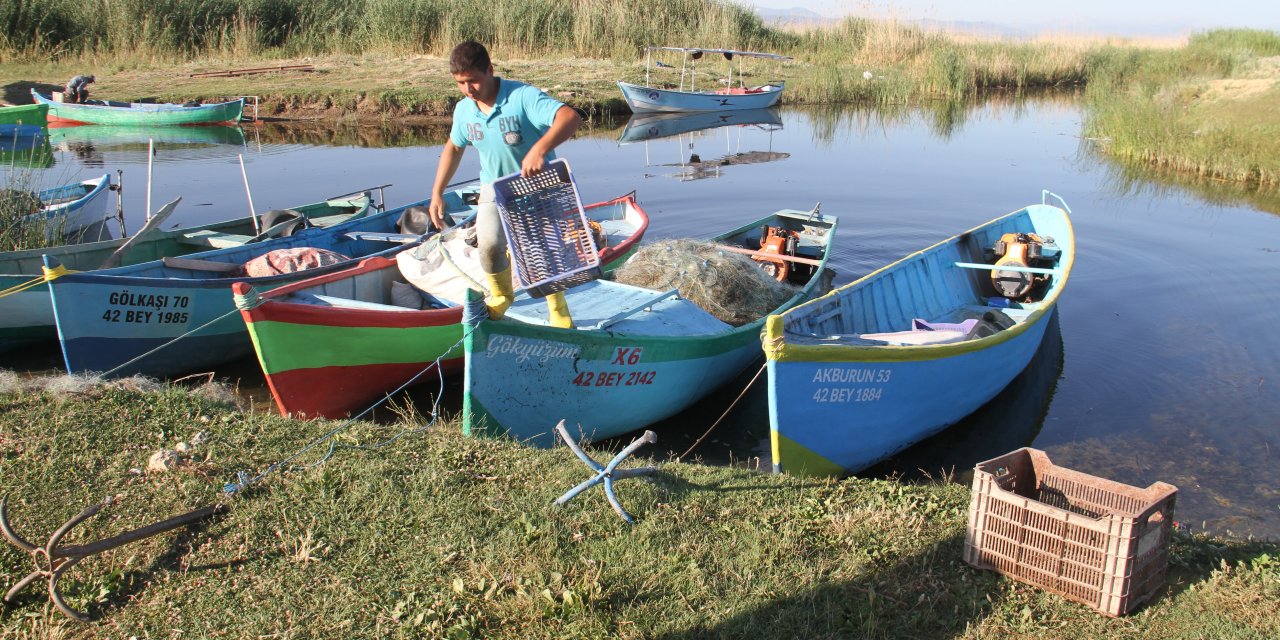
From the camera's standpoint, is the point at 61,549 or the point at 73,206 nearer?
the point at 61,549

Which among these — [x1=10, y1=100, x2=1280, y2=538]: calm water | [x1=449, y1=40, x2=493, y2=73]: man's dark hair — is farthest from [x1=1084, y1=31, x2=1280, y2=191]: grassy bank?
[x1=449, y1=40, x2=493, y2=73]: man's dark hair

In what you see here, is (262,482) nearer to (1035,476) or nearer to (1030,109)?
(1035,476)

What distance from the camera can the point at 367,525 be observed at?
14.1 feet

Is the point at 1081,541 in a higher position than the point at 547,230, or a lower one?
lower

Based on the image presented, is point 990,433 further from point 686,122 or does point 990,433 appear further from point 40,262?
point 686,122

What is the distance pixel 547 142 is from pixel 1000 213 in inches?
477

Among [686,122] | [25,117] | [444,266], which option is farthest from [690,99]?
[444,266]

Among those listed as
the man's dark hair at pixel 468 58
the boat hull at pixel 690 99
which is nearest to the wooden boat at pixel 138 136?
the boat hull at pixel 690 99

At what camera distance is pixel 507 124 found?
18.7 feet

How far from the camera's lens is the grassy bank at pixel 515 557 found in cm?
374

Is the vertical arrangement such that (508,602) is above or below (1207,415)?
above

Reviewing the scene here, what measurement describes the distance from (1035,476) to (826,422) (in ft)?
5.35

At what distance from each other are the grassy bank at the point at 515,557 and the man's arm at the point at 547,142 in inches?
63.3

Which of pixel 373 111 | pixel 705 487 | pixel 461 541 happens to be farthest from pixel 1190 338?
pixel 373 111
